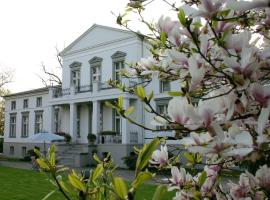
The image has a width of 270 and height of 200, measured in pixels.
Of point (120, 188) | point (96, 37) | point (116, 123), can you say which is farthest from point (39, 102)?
point (120, 188)

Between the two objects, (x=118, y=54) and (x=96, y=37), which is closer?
(x=118, y=54)

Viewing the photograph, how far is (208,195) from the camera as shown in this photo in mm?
1622

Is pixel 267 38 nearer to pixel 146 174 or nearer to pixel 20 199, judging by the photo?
pixel 146 174

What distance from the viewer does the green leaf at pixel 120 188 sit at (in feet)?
2.85

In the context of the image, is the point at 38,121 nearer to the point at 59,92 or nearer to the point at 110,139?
the point at 59,92

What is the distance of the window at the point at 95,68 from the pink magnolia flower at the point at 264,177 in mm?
25274

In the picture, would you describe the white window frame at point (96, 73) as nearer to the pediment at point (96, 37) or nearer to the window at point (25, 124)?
the pediment at point (96, 37)

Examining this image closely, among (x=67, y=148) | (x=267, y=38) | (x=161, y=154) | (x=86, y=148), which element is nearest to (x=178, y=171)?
(x=161, y=154)

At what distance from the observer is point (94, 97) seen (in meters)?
24.5

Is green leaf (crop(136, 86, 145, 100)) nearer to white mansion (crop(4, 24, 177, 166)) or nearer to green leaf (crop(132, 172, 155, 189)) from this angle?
green leaf (crop(132, 172, 155, 189))

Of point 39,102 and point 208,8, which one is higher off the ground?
point 39,102

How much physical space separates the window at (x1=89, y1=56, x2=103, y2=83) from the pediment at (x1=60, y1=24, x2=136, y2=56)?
1.05 m

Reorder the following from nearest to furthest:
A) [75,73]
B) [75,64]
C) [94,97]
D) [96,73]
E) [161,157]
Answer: [161,157], [94,97], [96,73], [75,64], [75,73]

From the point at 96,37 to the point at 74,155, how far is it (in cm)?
849
